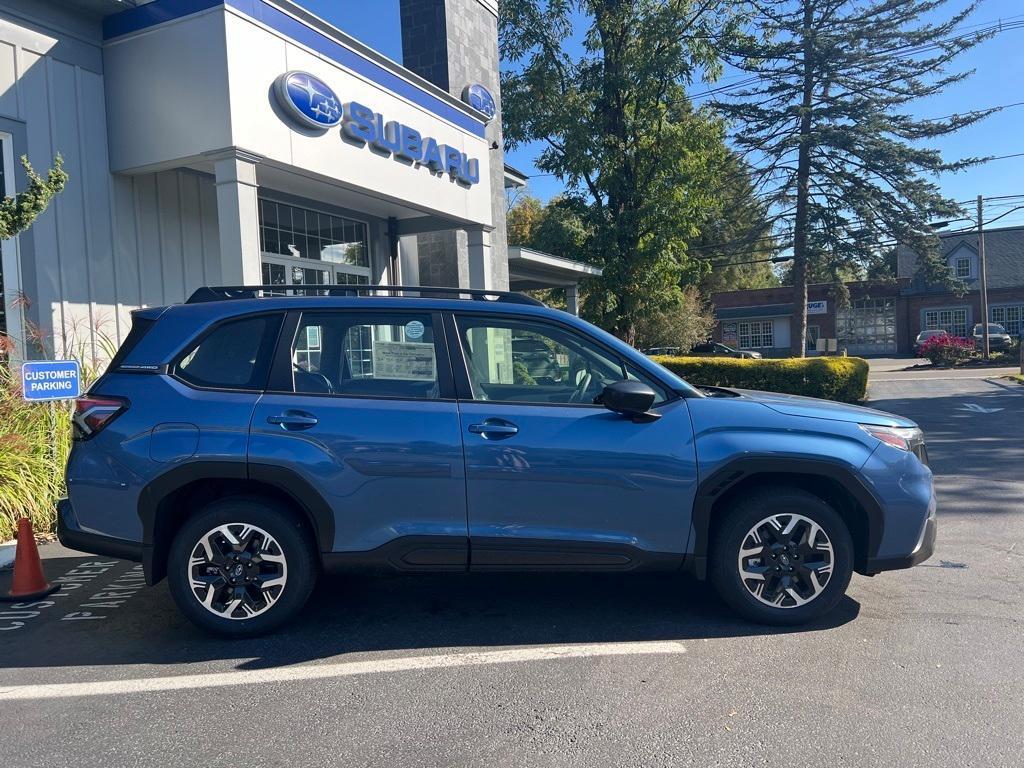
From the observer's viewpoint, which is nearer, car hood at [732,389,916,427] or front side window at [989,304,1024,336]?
car hood at [732,389,916,427]

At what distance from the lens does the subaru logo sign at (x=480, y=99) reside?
12.8m

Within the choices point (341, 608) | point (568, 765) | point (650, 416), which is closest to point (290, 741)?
point (568, 765)

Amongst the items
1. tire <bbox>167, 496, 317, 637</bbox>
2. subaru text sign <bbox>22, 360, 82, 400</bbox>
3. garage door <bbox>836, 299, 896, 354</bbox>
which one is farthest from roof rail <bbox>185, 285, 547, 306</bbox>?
garage door <bbox>836, 299, 896, 354</bbox>

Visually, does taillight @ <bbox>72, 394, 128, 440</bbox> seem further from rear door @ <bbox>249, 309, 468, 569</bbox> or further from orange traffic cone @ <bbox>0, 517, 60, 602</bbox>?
orange traffic cone @ <bbox>0, 517, 60, 602</bbox>

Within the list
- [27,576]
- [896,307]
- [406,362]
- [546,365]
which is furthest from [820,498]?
[896,307]

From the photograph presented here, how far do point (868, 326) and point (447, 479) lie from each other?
170ft

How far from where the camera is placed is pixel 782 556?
3982 mm

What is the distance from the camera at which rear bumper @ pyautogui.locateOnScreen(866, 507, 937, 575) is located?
3990 mm

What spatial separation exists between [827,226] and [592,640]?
30211mm

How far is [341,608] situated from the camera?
447 cm

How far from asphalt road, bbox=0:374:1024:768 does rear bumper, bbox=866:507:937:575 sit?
0.34 metres

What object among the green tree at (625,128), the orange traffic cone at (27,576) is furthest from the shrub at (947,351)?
the orange traffic cone at (27,576)

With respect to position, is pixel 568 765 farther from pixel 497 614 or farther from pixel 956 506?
pixel 956 506

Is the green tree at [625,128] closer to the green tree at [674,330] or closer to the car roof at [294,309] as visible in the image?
the green tree at [674,330]
